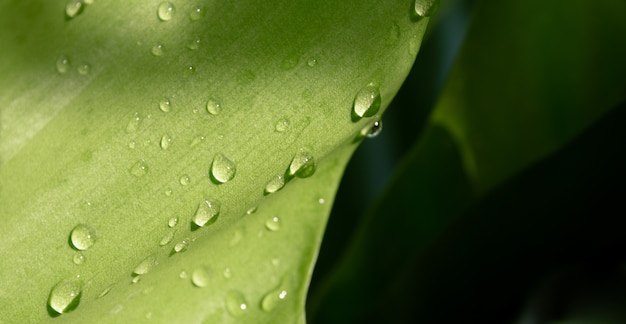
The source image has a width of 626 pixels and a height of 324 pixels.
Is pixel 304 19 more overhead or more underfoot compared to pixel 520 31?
more overhead

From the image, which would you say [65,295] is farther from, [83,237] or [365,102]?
[365,102]

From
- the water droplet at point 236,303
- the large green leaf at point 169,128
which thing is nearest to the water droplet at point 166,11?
the large green leaf at point 169,128

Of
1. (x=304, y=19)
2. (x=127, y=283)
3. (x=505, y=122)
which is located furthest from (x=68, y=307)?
(x=505, y=122)

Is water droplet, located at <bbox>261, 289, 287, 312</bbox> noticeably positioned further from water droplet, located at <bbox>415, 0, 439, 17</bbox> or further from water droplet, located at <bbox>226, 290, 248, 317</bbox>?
water droplet, located at <bbox>415, 0, 439, 17</bbox>

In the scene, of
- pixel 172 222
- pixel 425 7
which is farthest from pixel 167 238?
pixel 425 7

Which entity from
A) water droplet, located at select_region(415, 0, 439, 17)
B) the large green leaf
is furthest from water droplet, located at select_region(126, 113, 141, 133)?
water droplet, located at select_region(415, 0, 439, 17)

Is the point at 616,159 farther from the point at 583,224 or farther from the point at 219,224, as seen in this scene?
the point at 219,224

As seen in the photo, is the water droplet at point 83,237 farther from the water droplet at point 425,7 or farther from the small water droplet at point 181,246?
the water droplet at point 425,7
